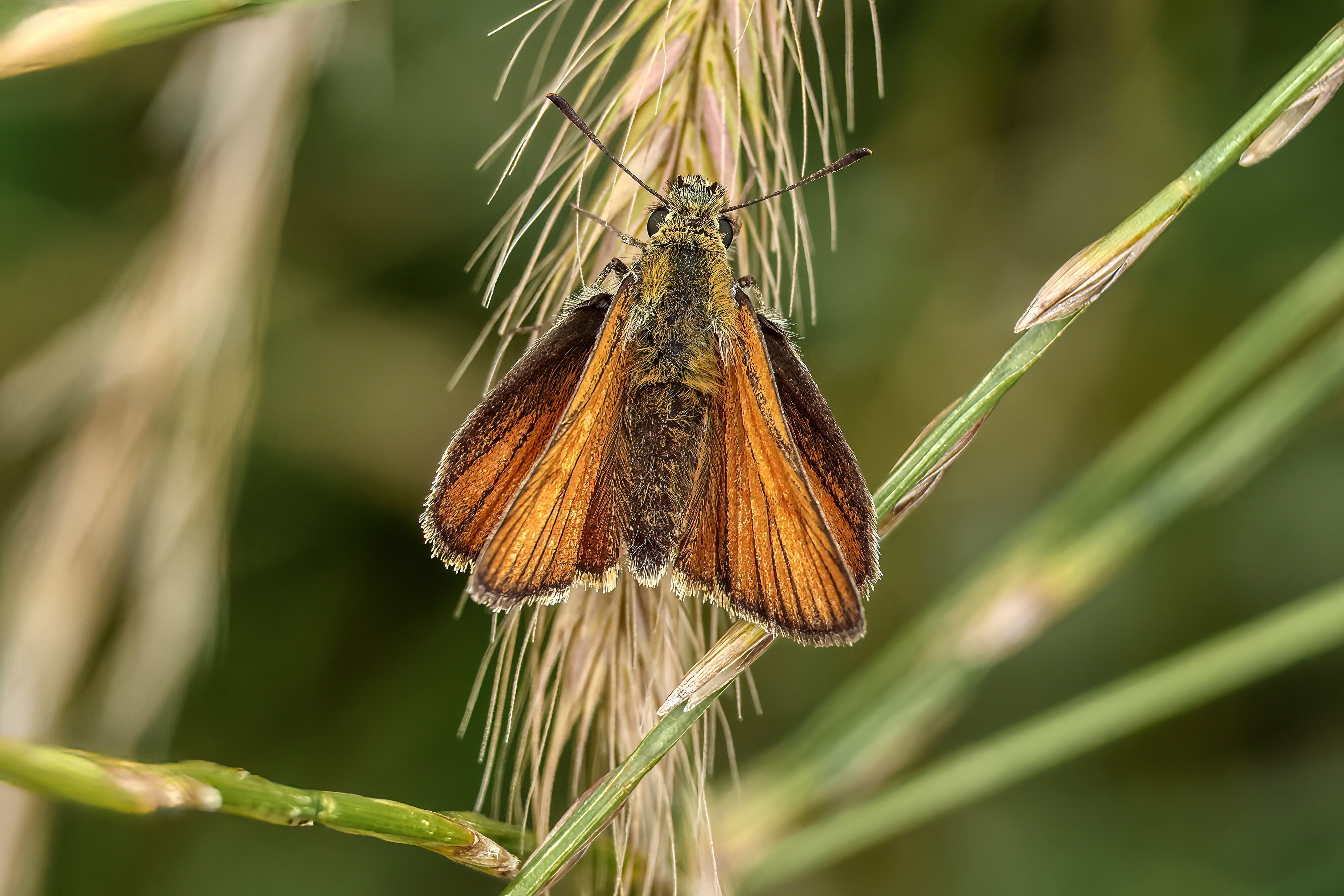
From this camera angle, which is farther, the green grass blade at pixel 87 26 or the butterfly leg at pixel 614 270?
the butterfly leg at pixel 614 270

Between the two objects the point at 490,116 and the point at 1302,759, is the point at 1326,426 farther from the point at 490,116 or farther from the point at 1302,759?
the point at 490,116

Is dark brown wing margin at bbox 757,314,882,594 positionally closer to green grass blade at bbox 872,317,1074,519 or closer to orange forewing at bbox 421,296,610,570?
green grass blade at bbox 872,317,1074,519

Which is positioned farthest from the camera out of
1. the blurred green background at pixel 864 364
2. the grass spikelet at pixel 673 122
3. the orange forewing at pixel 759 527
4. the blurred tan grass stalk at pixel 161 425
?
the blurred green background at pixel 864 364

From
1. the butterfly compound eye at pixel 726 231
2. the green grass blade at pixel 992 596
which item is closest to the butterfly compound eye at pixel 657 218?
the butterfly compound eye at pixel 726 231

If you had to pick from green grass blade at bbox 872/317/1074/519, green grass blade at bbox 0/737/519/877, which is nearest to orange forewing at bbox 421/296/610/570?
green grass blade at bbox 0/737/519/877

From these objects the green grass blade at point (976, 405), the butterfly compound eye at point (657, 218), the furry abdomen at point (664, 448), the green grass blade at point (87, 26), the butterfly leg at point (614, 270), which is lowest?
the green grass blade at point (976, 405)

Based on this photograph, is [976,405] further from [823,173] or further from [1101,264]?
[823,173]

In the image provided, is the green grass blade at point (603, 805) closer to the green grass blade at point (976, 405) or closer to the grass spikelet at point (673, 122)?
the green grass blade at point (976, 405)

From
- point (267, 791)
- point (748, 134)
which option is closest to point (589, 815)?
point (267, 791)
